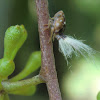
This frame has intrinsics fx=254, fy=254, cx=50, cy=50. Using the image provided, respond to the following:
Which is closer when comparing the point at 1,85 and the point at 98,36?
the point at 1,85

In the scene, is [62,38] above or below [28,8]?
below

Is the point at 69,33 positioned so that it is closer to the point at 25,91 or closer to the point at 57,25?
the point at 25,91

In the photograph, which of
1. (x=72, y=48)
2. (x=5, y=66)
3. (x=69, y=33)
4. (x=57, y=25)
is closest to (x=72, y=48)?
(x=72, y=48)

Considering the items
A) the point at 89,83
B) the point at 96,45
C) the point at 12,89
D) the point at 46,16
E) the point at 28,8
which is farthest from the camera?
the point at 89,83

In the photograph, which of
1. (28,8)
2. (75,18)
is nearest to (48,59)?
(28,8)

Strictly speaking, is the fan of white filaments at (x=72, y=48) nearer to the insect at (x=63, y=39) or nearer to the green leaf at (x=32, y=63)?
the insect at (x=63, y=39)

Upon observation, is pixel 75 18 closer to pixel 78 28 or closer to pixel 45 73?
pixel 78 28

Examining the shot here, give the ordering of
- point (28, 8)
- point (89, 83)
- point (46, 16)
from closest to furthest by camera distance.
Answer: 1. point (46, 16)
2. point (28, 8)
3. point (89, 83)

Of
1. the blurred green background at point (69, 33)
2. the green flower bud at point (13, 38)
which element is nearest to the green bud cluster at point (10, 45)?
the green flower bud at point (13, 38)

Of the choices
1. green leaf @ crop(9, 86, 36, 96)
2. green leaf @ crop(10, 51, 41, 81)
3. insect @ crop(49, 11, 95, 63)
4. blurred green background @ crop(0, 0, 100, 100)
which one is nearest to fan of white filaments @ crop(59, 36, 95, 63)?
insect @ crop(49, 11, 95, 63)
